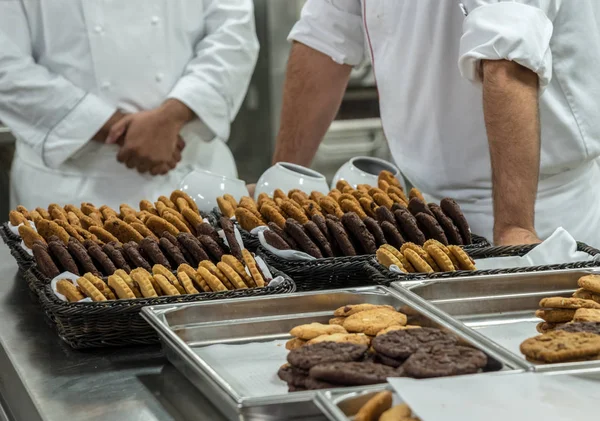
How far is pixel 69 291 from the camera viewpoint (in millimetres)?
1424

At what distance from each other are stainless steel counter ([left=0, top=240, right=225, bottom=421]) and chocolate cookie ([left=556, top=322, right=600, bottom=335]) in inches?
17.6

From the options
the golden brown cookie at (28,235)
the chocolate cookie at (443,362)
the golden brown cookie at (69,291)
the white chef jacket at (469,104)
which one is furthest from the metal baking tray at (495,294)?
the golden brown cookie at (28,235)

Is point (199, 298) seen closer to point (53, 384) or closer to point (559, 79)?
point (53, 384)

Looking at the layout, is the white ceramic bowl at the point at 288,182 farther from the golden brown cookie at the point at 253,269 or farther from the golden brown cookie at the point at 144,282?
the golden brown cookie at the point at 144,282

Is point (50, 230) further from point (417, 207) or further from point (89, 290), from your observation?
point (417, 207)

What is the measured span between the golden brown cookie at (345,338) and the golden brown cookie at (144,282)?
1.15ft

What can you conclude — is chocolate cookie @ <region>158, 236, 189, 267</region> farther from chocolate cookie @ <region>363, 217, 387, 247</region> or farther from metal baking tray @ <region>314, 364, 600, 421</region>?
metal baking tray @ <region>314, 364, 600, 421</region>

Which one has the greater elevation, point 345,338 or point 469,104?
point 469,104

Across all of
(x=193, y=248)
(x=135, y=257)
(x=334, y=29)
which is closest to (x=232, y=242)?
(x=193, y=248)

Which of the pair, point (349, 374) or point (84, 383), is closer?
point (349, 374)

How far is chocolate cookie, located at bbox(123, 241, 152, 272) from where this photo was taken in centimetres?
155

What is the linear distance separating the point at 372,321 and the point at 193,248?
0.49 meters

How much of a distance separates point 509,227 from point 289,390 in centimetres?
90

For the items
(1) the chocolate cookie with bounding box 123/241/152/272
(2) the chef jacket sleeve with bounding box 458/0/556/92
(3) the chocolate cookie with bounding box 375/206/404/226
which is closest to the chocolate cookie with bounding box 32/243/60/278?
(1) the chocolate cookie with bounding box 123/241/152/272
